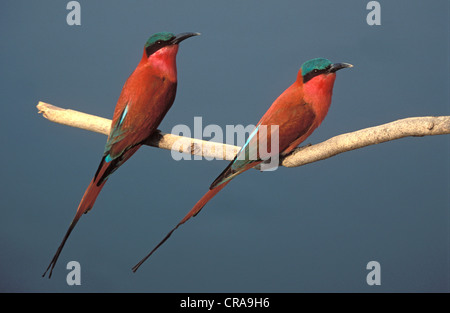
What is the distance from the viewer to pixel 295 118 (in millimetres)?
2004

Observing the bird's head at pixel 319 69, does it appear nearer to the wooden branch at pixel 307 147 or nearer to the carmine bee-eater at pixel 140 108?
the wooden branch at pixel 307 147

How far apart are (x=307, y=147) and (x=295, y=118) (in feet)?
0.39

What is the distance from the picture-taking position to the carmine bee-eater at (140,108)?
205cm

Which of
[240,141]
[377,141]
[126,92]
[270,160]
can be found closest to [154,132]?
[126,92]

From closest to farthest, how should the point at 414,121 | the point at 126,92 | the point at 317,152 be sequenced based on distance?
the point at 414,121 → the point at 317,152 → the point at 126,92

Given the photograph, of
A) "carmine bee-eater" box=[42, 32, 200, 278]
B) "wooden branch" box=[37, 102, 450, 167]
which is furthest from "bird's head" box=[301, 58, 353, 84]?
"carmine bee-eater" box=[42, 32, 200, 278]

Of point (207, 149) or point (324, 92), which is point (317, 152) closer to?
point (324, 92)

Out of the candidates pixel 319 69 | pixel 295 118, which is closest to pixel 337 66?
pixel 319 69

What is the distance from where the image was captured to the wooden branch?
178 cm

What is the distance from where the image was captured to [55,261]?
6.68ft

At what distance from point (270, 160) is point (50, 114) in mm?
922

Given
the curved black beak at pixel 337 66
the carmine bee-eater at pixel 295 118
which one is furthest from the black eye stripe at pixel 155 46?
the curved black beak at pixel 337 66

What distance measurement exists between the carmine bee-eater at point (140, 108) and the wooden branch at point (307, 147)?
14 centimetres

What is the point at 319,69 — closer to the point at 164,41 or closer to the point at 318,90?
the point at 318,90
